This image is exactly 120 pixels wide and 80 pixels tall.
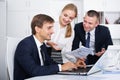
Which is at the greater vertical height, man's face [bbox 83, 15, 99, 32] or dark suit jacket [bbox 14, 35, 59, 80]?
man's face [bbox 83, 15, 99, 32]

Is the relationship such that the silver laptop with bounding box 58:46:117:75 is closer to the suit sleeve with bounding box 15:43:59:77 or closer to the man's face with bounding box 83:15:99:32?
the suit sleeve with bounding box 15:43:59:77

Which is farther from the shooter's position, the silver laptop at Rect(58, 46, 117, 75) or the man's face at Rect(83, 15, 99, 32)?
the man's face at Rect(83, 15, 99, 32)

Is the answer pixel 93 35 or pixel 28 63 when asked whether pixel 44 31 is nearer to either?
pixel 28 63

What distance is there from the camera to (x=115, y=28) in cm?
490

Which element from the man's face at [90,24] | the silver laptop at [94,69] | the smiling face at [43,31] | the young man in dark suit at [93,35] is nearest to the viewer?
the silver laptop at [94,69]

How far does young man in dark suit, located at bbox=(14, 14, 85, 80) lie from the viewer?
1887 mm

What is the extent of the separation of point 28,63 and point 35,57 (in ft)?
0.55

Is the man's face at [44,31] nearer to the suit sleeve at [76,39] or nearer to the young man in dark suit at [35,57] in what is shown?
the young man in dark suit at [35,57]

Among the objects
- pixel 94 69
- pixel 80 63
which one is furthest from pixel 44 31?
pixel 94 69

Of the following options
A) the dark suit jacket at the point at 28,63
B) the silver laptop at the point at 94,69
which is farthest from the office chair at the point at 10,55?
the silver laptop at the point at 94,69

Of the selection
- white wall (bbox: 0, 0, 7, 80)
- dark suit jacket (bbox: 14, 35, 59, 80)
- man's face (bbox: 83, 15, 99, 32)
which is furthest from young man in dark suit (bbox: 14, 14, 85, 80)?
white wall (bbox: 0, 0, 7, 80)

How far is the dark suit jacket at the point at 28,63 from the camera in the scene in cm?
188

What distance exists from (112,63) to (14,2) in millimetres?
3207

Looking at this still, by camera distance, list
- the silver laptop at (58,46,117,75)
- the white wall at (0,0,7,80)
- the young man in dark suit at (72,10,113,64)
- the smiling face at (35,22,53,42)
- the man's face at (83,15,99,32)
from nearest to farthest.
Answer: the silver laptop at (58,46,117,75) < the smiling face at (35,22,53,42) < the young man in dark suit at (72,10,113,64) < the man's face at (83,15,99,32) < the white wall at (0,0,7,80)
